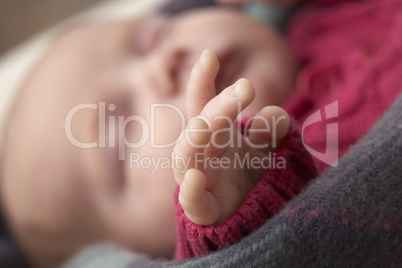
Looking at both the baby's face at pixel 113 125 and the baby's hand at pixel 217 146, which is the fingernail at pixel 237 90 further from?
the baby's face at pixel 113 125

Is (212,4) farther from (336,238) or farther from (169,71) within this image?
(336,238)

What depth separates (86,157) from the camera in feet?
1.69

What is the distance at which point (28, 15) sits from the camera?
1.06m

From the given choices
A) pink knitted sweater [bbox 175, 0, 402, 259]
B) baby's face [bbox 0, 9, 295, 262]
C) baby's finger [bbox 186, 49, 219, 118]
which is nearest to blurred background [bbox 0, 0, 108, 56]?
baby's face [bbox 0, 9, 295, 262]

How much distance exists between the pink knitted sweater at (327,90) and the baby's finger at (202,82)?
0.07 meters

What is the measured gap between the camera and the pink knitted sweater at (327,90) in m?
0.33

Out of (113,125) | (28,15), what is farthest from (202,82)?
(28,15)

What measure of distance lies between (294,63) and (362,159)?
24 centimetres

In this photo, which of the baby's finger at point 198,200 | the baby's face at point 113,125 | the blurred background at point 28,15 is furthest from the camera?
the blurred background at point 28,15

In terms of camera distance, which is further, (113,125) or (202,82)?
(113,125)

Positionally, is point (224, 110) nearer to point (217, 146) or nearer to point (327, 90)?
point (217, 146)

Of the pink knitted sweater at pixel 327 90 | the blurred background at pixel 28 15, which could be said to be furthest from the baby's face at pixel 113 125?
the blurred background at pixel 28 15

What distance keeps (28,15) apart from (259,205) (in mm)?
903

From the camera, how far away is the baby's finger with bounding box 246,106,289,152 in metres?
0.33
